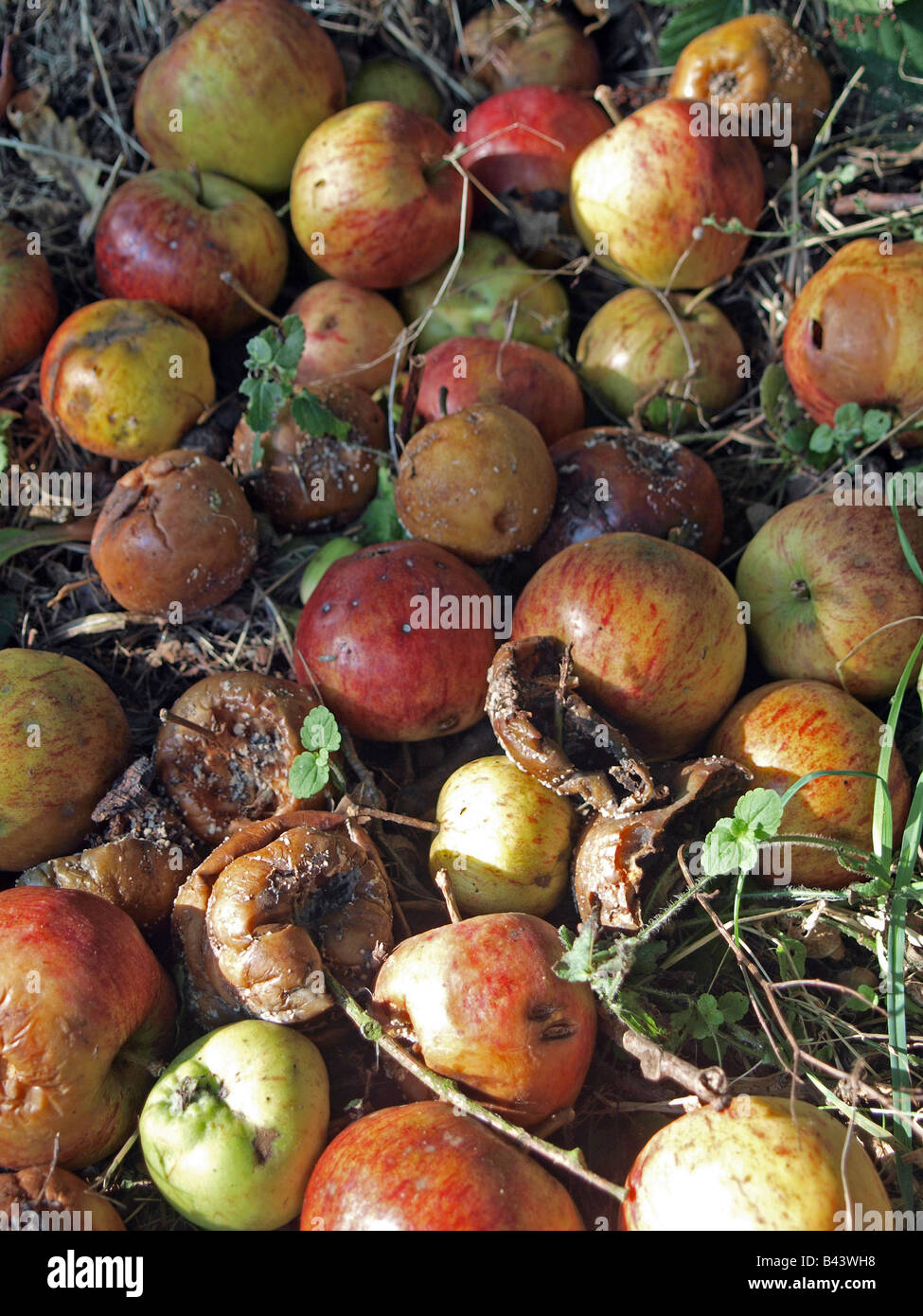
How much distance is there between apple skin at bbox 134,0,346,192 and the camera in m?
3.67

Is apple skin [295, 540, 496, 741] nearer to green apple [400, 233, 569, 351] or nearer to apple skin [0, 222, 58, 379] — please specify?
green apple [400, 233, 569, 351]

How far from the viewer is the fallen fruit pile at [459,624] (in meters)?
2.08

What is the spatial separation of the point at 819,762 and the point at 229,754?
5.38 ft

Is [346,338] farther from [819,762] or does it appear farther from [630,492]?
[819,762]

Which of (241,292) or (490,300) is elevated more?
(241,292)

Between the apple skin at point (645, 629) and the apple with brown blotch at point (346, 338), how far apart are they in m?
1.37

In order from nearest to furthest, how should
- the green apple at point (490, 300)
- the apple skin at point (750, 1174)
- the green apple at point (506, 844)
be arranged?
1. the apple skin at point (750, 1174)
2. the green apple at point (506, 844)
3. the green apple at point (490, 300)

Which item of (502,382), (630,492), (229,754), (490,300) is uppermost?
(490,300)

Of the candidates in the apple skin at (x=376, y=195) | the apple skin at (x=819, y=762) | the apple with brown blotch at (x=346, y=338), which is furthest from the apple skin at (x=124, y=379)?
the apple skin at (x=819, y=762)

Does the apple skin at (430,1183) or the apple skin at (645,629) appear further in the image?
the apple skin at (645,629)

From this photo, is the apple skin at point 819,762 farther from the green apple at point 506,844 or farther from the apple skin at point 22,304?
the apple skin at point 22,304

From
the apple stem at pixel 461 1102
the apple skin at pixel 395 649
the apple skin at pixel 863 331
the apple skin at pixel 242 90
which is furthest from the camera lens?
the apple skin at pixel 242 90

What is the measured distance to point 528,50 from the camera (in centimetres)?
418

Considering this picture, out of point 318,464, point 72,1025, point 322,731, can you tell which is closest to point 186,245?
point 318,464
